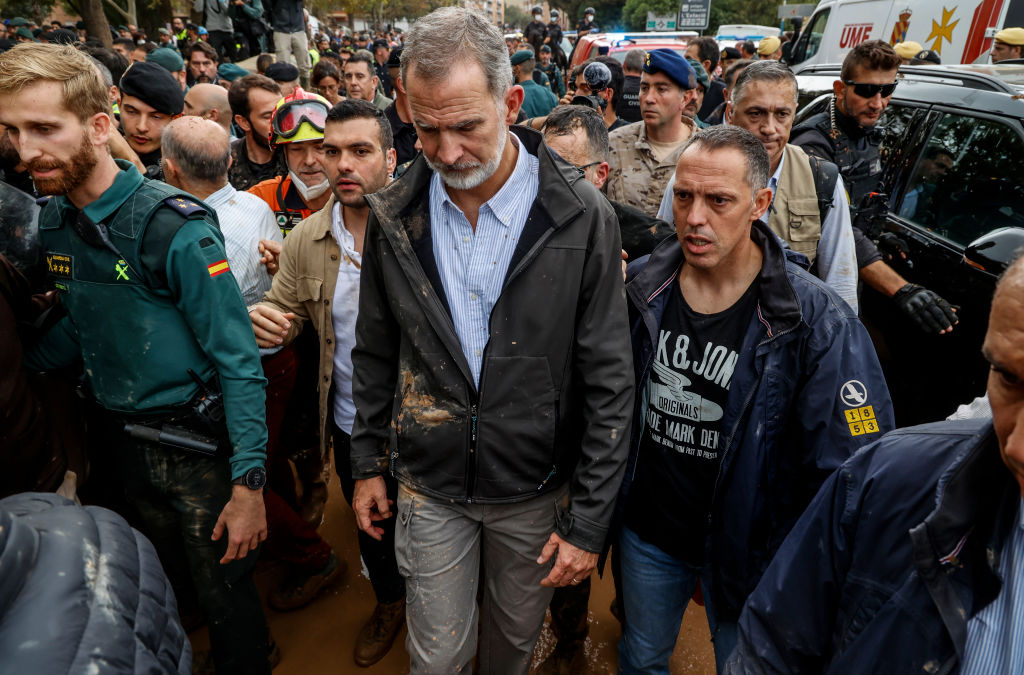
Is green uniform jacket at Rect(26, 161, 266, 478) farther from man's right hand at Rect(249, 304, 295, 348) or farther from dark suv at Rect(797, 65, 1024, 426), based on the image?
dark suv at Rect(797, 65, 1024, 426)

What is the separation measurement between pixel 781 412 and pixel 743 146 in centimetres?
84

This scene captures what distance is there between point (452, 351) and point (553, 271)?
Answer: 376 millimetres

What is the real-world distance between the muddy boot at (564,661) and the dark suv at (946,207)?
2.16 meters

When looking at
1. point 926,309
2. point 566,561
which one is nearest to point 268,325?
point 566,561

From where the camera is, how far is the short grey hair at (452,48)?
1757 mm

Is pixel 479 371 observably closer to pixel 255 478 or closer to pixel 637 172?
pixel 255 478

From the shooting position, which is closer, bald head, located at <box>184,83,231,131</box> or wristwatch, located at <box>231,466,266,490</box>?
wristwatch, located at <box>231,466,266,490</box>

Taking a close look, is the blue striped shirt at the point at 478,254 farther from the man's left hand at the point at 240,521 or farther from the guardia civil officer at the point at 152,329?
the man's left hand at the point at 240,521

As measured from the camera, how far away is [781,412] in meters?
1.87

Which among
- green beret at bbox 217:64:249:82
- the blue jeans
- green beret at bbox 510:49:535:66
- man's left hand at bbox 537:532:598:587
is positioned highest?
green beret at bbox 510:49:535:66

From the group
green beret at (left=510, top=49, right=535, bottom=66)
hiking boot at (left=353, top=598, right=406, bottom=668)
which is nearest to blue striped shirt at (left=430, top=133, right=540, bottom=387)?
hiking boot at (left=353, top=598, right=406, bottom=668)

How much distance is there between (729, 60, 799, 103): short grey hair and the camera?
311cm

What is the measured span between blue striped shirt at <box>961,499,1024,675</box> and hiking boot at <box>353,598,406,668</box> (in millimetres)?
2357

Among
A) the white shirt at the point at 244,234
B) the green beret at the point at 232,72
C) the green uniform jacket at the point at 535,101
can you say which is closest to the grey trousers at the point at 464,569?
the white shirt at the point at 244,234
